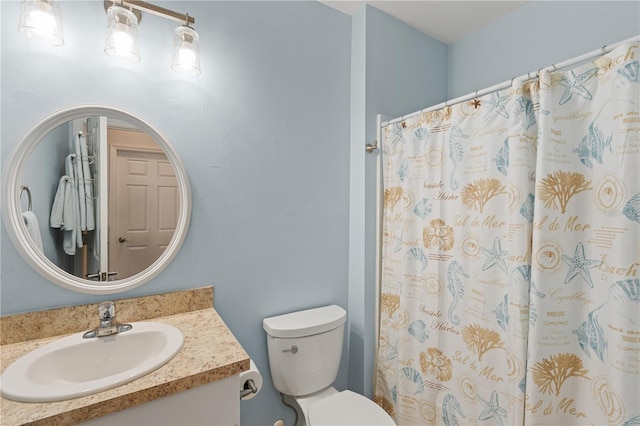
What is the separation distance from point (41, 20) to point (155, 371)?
1198 millimetres

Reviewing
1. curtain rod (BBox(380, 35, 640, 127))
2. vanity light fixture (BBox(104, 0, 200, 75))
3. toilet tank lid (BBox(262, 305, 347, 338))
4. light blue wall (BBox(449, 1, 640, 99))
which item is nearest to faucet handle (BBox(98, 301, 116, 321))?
toilet tank lid (BBox(262, 305, 347, 338))

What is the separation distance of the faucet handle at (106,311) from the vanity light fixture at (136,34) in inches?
37.0

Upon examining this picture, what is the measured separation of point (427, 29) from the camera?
1.94 m

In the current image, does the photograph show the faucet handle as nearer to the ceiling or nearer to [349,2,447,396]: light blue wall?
[349,2,447,396]: light blue wall

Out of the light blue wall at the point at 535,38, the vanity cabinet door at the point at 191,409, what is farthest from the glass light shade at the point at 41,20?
the light blue wall at the point at 535,38

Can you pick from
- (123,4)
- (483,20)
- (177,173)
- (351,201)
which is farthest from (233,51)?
(483,20)

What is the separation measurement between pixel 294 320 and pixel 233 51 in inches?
53.3

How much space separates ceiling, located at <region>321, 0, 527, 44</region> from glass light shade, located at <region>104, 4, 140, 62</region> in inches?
40.8

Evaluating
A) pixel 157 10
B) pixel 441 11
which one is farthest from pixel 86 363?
pixel 441 11

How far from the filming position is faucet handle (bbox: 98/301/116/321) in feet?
3.67

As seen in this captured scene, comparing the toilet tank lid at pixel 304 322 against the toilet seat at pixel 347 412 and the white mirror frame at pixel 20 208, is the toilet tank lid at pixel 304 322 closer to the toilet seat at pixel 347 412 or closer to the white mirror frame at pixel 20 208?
the toilet seat at pixel 347 412

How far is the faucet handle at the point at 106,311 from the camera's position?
3.67ft

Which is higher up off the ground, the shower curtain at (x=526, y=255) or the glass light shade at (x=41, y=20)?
the glass light shade at (x=41, y=20)

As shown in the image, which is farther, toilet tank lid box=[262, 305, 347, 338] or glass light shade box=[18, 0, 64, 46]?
toilet tank lid box=[262, 305, 347, 338]
